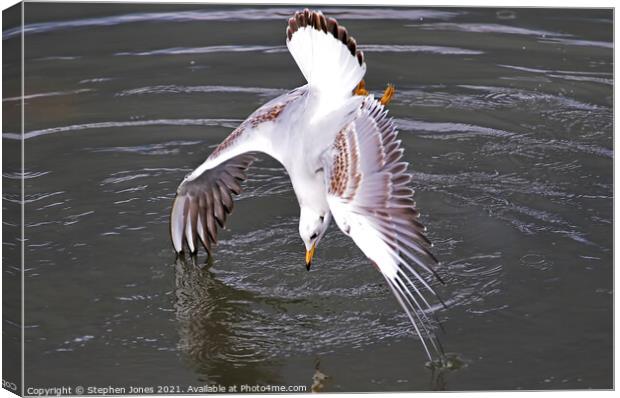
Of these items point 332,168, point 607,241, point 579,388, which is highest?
point 332,168

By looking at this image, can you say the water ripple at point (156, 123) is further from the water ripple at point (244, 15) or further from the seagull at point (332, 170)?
the water ripple at point (244, 15)

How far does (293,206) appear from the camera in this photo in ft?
21.7

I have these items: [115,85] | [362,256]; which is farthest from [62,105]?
[362,256]

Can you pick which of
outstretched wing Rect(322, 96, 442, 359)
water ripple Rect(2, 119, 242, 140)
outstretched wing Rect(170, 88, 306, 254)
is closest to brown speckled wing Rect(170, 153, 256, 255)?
outstretched wing Rect(170, 88, 306, 254)

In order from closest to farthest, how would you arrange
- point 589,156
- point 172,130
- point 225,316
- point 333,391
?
point 333,391
point 225,316
point 589,156
point 172,130

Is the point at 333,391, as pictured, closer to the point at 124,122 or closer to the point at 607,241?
the point at 607,241

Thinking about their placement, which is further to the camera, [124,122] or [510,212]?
[124,122]

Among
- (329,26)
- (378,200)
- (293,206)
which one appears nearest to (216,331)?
(378,200)

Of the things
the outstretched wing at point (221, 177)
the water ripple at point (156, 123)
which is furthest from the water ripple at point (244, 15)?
the water ripple at point (156, 123)

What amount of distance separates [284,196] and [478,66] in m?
1.17

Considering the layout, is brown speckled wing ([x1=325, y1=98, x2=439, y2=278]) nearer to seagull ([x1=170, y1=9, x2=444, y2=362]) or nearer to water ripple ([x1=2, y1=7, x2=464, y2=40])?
seagull ([x1=170, y1=9, x2=444, y2=362])

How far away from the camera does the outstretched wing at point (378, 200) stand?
4.98m

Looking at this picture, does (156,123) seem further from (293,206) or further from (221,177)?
(293,206)

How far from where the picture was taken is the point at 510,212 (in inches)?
253
